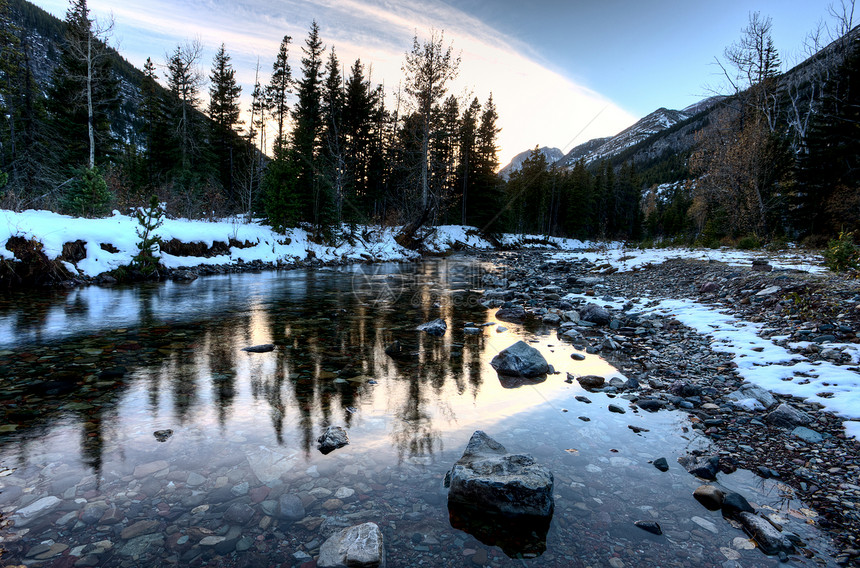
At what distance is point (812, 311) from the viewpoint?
589 cm

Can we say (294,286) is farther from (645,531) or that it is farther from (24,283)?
(645,531)

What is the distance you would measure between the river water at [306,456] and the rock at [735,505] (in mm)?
101

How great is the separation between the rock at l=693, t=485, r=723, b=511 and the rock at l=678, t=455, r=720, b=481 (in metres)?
0.28

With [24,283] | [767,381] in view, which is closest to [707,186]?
[767,381]

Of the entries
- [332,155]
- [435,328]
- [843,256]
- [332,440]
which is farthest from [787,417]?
[332,155]

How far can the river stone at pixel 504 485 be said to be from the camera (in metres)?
2.51

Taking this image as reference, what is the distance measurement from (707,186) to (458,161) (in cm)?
2950

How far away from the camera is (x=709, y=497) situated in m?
2.62

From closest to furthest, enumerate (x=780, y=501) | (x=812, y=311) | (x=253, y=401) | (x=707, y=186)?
(x=780, y=501) < (x=253, y=401) < (x=812, y=311) < (x=707, y=186)

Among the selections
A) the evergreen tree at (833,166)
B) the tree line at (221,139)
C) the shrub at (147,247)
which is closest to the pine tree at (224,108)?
the tree line at (221,139)

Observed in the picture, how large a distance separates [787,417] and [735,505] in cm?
177

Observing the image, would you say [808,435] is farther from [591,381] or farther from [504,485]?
[504,485]

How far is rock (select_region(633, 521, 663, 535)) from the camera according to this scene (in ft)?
7.80

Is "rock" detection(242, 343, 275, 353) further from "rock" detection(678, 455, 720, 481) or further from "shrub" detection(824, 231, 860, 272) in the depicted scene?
"shrub" detection(824, 231, 860, 272)
